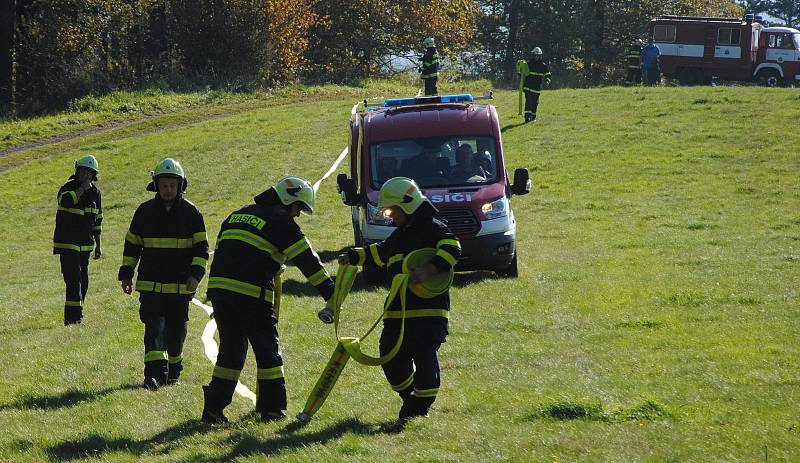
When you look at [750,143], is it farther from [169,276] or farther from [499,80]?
[499,80]

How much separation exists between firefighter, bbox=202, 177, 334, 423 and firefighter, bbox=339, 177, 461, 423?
1.57 feet

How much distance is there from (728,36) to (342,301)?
39051mm

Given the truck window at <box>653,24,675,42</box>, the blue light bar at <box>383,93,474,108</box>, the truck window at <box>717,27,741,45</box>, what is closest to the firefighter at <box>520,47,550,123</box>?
the blue light bar at <box>383,93,474,108</box>

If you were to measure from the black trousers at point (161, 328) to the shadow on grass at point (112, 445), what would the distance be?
1.66 meters

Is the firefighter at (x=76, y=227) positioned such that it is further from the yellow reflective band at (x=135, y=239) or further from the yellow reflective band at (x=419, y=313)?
the yellow reflective band at (x=419, y=313)

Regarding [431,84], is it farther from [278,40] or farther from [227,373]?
[227,373]

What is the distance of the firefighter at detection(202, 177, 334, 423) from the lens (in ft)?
26.6

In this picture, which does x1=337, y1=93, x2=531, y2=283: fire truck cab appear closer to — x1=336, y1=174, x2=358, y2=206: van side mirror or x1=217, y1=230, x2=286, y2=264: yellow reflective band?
x1=336, y1=174, x2=358, y2=206: van side mirror

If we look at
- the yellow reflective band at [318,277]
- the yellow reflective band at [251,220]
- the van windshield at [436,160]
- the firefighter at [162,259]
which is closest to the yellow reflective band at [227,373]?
the yellow reflective band at [318,277]

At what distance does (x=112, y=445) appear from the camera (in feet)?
25.5

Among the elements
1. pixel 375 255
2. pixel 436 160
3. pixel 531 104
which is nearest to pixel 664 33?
pixel 531 104

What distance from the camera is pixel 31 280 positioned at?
18.8m

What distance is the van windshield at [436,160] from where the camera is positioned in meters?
15.5

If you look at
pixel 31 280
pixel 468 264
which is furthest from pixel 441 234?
pixel 31 280
